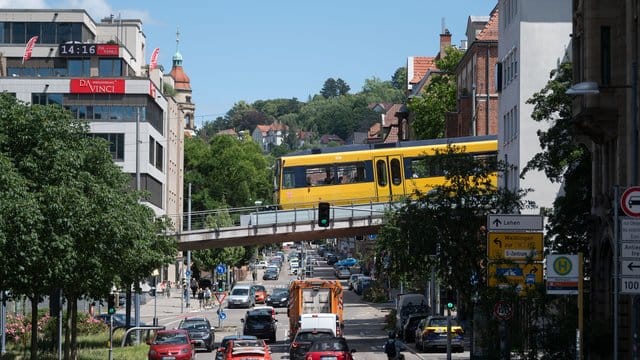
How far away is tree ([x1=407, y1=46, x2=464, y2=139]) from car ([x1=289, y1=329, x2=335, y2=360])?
52302mm

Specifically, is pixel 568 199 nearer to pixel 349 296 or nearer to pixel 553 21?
pixel 553 21

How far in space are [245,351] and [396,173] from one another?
24.5 metres

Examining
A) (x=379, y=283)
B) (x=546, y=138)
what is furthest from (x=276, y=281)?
(x=546, y=138)

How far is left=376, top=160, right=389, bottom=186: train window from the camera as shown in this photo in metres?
61.3

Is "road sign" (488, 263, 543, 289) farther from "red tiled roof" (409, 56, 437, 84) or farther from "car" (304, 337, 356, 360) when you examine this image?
"red tiled roof" (409, 56, 437, 84)

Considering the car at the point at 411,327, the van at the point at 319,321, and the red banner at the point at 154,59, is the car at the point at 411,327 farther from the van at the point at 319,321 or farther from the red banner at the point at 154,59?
the red banner at the point at 154,59

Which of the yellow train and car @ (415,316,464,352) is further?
the yellow train

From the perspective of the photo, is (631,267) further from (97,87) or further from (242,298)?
(97,87)

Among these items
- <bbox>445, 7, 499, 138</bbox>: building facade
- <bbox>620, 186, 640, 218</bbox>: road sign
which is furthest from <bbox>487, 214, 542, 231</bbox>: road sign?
<bbox>445, 7, 499, 138</bbox>: building facade

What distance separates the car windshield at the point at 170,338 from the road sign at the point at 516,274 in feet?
53.0

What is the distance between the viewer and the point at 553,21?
208 ft

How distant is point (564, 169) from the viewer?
5009 cm

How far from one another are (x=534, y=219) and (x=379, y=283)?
2738 inches

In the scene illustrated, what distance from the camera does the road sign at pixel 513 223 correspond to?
30.9 meters
